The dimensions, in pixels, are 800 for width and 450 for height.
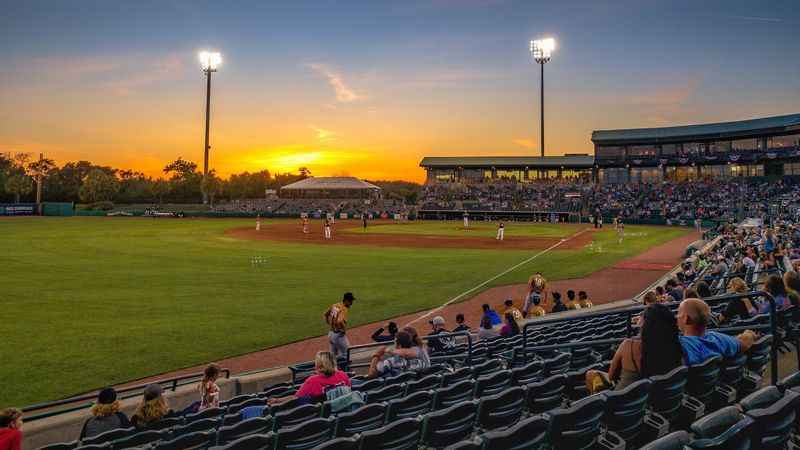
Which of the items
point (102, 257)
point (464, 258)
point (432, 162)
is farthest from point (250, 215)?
point (464, 258)

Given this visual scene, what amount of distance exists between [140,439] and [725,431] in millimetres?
6338

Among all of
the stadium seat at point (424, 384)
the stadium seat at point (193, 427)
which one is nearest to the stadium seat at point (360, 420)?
the stadium seat at point (424, 384)

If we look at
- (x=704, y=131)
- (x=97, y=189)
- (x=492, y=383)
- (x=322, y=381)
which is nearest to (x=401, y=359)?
(x=322, y=381)

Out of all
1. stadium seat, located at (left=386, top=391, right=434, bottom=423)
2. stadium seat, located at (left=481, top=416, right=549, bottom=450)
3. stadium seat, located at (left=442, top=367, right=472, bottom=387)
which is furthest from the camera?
stadium seat, located at (left=442, top=367, right=472, bottom=387)

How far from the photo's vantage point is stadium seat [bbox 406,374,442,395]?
7555mm

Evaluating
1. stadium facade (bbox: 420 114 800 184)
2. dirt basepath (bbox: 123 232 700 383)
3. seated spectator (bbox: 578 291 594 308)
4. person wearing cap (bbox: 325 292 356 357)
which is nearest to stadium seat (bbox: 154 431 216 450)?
person wearing cap (bbox: 325 292 356 357)

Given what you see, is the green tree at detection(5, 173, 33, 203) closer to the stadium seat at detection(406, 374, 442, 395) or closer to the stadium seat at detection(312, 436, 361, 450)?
the stadium seat at detection(406, 374, 442, 395)

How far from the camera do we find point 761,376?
655cm

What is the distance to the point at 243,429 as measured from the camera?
19.9 ft

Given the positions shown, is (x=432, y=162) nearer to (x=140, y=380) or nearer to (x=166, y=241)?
(x=166, y=241)

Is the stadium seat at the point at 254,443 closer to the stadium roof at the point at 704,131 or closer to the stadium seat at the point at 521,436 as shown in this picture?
the stadium seat at the point at 521,436

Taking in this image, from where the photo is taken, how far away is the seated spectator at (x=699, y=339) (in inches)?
211

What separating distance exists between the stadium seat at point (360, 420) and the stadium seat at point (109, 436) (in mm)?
3080

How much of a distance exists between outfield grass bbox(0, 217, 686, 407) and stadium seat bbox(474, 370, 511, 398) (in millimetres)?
9601
